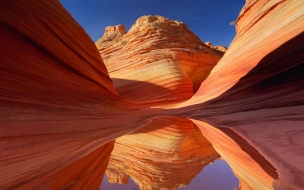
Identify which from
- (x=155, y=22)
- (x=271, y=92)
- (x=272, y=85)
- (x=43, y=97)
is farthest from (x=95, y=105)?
(x=155, y=22)

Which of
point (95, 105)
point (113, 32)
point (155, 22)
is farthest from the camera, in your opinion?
point (113, 32)

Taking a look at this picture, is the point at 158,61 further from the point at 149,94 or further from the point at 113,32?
the point at 113,32

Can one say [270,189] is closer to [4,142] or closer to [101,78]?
[4,142]

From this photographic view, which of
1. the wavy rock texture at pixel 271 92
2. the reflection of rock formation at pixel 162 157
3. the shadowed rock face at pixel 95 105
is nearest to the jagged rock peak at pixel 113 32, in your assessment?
the shadowed rock face at pixel 95 105

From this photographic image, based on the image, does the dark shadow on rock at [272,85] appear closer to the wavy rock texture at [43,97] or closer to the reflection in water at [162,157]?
the reflection in water at [162,157]

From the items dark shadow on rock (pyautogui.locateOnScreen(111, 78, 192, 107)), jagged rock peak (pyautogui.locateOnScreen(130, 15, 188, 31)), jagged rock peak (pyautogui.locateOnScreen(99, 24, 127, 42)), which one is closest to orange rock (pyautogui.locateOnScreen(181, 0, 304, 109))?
dark shadow on rock (pyautogui.locateOnScreen(111, 78, 192, 107))

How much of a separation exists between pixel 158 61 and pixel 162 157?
6144 mm

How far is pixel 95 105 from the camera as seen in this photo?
5656mm

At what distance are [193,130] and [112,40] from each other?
35.4 ft

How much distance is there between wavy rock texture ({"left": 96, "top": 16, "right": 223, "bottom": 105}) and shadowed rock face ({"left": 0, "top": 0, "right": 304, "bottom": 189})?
3200mm

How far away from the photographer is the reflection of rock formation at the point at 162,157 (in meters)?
6.36

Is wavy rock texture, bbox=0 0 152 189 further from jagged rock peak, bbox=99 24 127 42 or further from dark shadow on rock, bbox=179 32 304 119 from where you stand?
jagged rock peak, bbox=99 24 127 42

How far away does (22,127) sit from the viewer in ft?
8.70

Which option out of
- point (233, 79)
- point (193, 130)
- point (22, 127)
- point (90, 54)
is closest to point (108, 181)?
point (193, 130)
